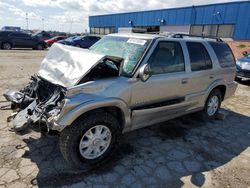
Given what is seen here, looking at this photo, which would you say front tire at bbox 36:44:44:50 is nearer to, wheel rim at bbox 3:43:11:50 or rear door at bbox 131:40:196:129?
wheel rim at bbox 3:43:11:50

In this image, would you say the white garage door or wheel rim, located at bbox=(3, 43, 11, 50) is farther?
the white garage door

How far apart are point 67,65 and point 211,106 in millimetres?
3557

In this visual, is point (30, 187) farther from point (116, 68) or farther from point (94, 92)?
point (116, 68)

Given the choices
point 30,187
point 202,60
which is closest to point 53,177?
point 30,187

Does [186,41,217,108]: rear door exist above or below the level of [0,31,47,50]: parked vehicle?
above

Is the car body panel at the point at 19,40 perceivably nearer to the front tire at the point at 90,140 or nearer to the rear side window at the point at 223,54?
the rear side window at the point at 223,54

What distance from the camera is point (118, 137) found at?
3521 millimetres

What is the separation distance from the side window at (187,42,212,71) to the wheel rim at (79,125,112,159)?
220 cm

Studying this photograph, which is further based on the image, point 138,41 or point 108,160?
point 138,41

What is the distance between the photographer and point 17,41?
67.8ft

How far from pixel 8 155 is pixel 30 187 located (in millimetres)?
880

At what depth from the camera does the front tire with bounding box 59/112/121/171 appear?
3051 millimetres

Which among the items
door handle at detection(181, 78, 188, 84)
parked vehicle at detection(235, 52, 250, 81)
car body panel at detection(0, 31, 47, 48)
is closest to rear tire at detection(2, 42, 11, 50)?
car body panel at detection(0, 31, 47, 48)

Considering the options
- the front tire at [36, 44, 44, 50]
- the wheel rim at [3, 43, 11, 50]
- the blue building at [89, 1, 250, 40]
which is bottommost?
the front tire at [36, 44, 44, 50]
